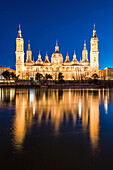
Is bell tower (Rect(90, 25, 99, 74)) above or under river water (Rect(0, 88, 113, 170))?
above

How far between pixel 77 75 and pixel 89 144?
9276cm

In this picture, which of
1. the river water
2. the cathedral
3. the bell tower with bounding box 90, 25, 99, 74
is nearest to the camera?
the river water

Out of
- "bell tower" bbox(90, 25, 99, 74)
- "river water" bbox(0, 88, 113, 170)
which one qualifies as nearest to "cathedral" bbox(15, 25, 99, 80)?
"bell tower" bbox(90, 25, 99, 74)

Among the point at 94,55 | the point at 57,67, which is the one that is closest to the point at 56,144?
the point at 94,55

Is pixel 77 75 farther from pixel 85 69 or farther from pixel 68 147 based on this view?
pixel 68 147

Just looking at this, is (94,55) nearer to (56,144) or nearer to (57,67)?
(57,67)

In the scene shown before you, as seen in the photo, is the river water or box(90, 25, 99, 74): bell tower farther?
box(90, 25, 99, 74): bell tower

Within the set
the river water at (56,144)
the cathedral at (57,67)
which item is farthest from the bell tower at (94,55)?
the river water at (56,144)

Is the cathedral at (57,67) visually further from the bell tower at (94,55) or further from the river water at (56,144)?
the river water at (56,144)

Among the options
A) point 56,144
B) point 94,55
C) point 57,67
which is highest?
point 94,55

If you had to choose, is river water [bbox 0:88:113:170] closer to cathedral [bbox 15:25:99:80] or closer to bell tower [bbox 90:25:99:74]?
bell tower [bbox 90:25:99:74]

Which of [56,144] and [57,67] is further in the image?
[57,67]

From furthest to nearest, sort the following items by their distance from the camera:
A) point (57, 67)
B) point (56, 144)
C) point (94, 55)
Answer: point (57, 67) < point (94, 55) < point (56, 144)

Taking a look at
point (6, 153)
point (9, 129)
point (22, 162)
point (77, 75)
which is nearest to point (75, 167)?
point (22, 162)
